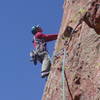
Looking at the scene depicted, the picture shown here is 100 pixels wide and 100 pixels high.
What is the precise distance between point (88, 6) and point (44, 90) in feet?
15.0

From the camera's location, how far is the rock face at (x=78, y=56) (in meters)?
10.4

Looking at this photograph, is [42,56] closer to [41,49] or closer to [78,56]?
[41,49]

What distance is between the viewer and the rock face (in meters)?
10.4

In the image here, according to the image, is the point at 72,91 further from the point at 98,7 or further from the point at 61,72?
the point at 98,7

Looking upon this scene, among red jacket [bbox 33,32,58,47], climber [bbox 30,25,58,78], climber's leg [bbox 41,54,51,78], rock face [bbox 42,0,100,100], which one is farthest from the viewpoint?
red jacket [bbox 33,32,58,47]

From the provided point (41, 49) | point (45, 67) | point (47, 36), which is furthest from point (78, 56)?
point (47, 36)

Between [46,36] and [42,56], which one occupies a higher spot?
[46,36]

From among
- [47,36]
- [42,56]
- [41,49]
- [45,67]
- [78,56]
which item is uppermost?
[47,36]

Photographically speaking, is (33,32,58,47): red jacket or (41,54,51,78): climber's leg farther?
(33,32,58,47): red jacket

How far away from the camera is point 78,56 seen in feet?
40.3

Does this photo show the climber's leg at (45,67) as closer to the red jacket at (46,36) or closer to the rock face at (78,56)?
the red jacket at (46,36)

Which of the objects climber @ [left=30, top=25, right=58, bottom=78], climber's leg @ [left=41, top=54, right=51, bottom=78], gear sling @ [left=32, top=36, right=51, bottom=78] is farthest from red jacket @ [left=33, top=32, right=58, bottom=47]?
climber's leg @ [left=41, top=54, right=51, bottom=78]

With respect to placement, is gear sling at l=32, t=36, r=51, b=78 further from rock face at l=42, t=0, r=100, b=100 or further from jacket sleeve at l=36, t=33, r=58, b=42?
rock face at l=42, t=0, r=100, b=100

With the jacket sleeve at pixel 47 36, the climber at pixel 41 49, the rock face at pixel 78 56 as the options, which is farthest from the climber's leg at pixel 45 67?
the rock face at pixel 78 56
